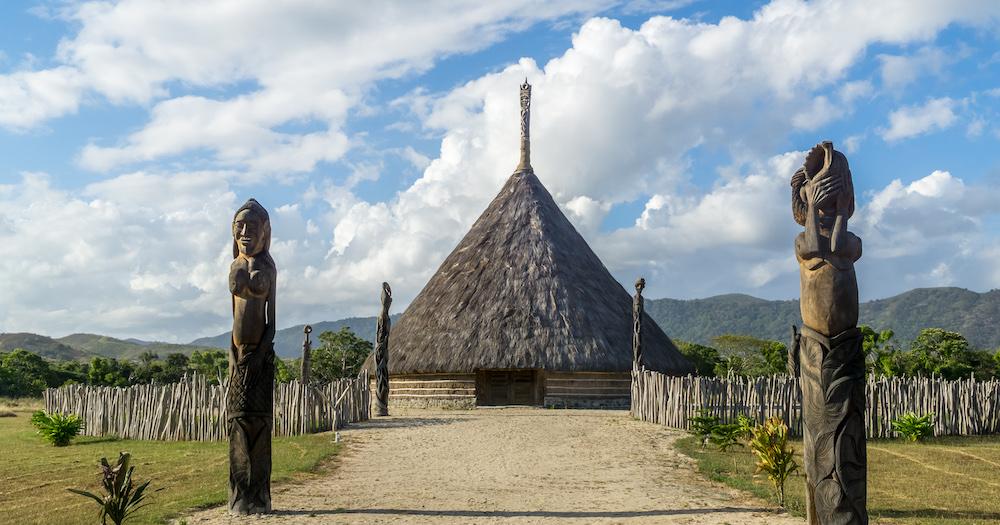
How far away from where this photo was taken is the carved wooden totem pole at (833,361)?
6.99m

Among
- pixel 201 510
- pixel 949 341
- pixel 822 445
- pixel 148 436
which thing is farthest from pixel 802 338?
pixel 949 341

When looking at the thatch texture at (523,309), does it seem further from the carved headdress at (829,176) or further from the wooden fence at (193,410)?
the carved headdress at (829,176)

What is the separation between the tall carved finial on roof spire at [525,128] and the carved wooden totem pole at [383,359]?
35.9 ft

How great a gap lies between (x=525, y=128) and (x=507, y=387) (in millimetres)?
10401

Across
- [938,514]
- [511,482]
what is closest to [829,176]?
[938,514]

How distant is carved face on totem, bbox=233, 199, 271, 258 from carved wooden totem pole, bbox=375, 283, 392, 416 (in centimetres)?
1202

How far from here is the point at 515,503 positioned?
9414 millimetres

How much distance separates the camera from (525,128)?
99.8ft

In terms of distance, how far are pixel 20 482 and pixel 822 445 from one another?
10386 millimetres

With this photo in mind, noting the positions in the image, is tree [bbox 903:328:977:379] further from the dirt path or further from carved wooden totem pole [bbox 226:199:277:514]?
carved wooden totem pole [bbox 226:199:277:514]

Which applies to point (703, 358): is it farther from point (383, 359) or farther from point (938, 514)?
point (938, 514)

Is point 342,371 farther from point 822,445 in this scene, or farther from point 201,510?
point 822,445

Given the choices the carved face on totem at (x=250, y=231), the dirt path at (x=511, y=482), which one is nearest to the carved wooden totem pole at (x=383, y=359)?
the dirt path at (x=511, y=482)

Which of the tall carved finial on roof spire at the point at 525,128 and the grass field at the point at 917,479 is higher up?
the tall carved finial on roof spire at the point at 525,128
